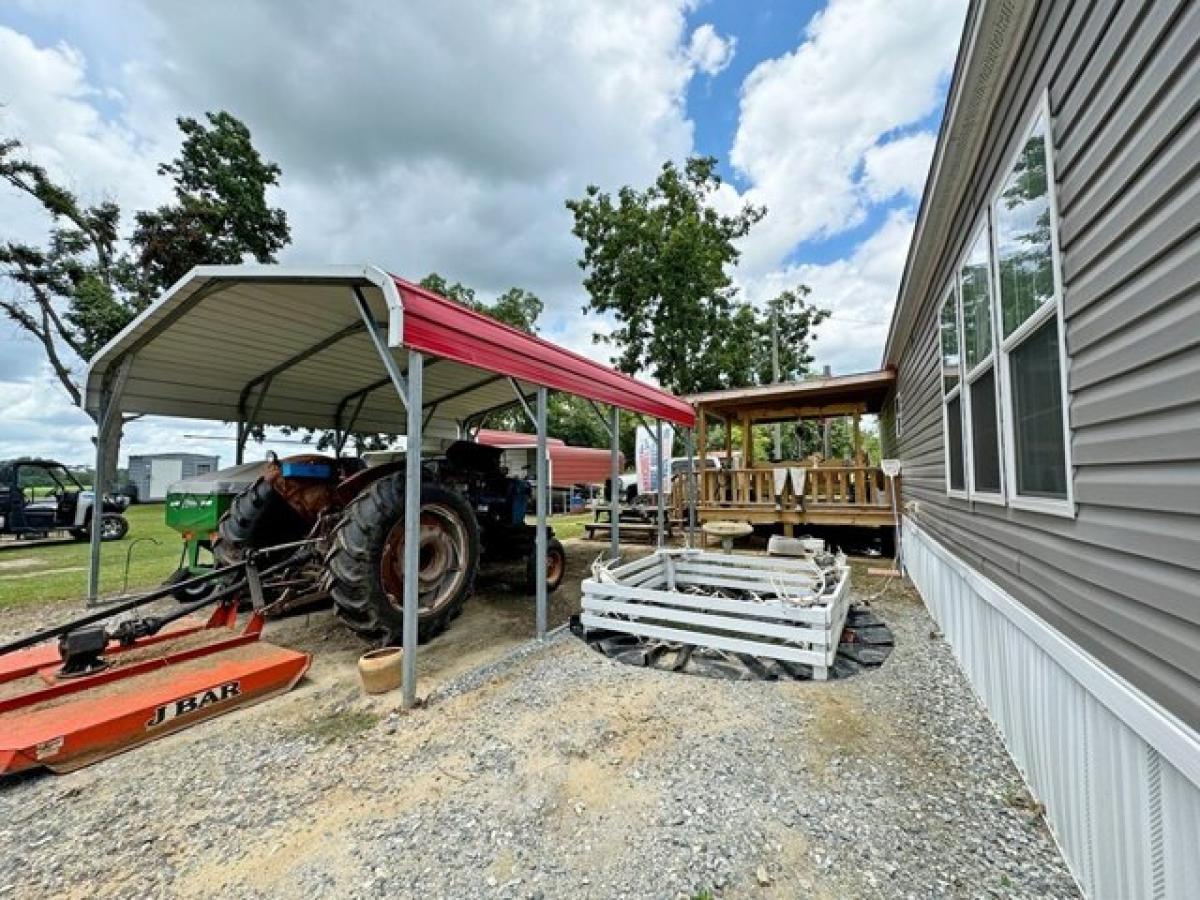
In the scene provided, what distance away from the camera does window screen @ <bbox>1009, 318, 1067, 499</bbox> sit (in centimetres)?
207

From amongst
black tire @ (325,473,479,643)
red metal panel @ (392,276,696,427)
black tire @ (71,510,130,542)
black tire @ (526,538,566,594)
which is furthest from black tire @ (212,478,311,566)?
black tire @ (71,510,130,542)

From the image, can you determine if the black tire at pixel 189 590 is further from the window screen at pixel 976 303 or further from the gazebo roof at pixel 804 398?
the gazebo roof at pixel 804 398

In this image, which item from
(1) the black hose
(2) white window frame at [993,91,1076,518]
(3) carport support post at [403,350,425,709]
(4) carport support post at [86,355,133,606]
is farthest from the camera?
(4) carport support post at [86,355,133,606]

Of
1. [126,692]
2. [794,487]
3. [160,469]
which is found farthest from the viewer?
[160,469]

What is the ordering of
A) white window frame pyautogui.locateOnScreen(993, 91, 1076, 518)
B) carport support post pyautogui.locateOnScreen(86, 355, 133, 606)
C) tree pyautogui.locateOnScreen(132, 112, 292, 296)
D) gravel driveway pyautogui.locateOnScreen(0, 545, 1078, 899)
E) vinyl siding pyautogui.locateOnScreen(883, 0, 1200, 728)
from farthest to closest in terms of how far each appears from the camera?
tree pyautogui.locateOnScreen(132, 112, 292, 296) < carport support post pyautogui.locateOnScreen(86, 355, 133, 606) < white window frame pyautogui.locateOnScreen(993, 91, 1076, 518) < gravel driveway pyautogui.locateOnScreen(0, 545, 1078, 899) < vinyl siding pyautogui.locateOnScreen(883, 0, 1200, 728)

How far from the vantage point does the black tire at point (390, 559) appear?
3.58 metres

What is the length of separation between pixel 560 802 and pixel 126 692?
2752 mm

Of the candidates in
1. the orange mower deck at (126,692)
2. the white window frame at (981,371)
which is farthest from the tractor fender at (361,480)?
the white window frame at (981,371)

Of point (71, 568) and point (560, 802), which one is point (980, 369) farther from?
point (71, 568)

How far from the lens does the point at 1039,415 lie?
2.29 metres

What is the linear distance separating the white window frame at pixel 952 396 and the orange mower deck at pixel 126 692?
192 inches

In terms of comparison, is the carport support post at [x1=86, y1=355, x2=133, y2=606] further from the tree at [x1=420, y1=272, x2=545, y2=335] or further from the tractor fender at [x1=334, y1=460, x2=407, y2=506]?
the tree at [x1=420, y1=272, x2=545, y2=335]

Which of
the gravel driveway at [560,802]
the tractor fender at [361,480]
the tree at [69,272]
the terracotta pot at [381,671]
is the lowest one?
the gravel driveway at [560,802]

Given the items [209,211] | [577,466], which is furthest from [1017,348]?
[209,211]
